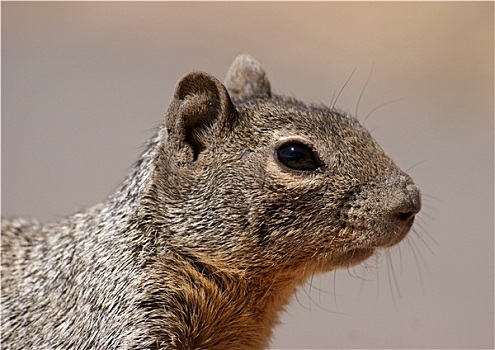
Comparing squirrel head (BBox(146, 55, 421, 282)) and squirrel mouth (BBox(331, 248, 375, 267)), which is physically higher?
squirrel head (BBox(146, 55, 421, 282))

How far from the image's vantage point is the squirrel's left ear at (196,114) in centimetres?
321

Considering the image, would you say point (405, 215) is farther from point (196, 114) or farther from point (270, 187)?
point (196, 114)

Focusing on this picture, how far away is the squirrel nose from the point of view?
2.95m

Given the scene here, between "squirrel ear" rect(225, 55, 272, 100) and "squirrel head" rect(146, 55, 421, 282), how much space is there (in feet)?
1.86

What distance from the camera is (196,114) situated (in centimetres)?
324

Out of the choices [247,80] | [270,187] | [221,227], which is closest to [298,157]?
[270,187]

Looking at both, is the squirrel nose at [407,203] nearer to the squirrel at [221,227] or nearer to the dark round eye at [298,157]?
the squirrel at [221,227]

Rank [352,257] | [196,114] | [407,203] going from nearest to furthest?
1. [407,203]
2. [352,257]
3. [196,114]

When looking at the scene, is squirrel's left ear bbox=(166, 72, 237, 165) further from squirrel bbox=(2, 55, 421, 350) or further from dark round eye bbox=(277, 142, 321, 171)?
dark round eye bbox=(277, 142, 321, 171)

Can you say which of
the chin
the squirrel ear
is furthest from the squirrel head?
the squirrel ear

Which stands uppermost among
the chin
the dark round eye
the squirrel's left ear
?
the squirrel's left ear

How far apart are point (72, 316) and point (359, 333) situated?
3.06 meters

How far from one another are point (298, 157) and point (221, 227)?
1.34ft

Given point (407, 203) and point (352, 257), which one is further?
point (352, 257)
